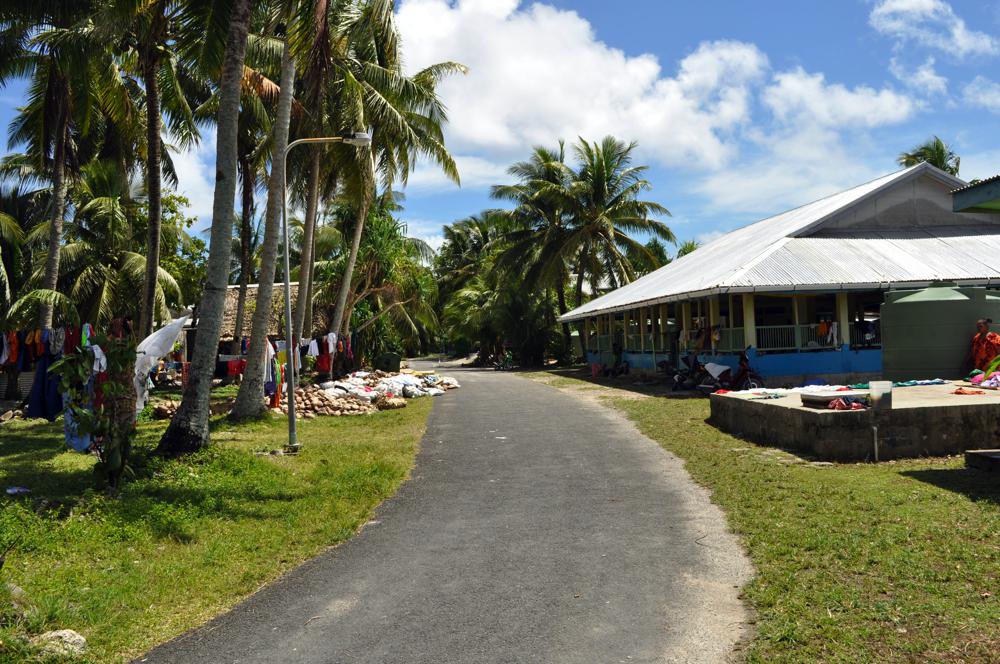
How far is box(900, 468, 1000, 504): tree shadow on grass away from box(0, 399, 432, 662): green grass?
6080mm

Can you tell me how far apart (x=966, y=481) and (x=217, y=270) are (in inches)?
380

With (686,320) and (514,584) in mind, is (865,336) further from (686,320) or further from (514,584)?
(514,584)

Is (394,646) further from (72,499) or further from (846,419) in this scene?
(846,419)

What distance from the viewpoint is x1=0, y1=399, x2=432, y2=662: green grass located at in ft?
15.7

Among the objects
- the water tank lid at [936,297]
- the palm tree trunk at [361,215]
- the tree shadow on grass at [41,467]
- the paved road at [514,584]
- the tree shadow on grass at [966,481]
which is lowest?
the paved road at [514,584]

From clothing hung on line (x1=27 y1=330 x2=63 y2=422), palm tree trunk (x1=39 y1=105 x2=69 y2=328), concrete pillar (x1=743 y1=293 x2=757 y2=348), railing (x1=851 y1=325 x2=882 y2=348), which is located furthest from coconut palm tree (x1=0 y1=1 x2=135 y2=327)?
railing (x1=851 y1=325 x2=882 y2=348)

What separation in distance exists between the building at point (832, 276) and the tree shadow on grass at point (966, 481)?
371 inches

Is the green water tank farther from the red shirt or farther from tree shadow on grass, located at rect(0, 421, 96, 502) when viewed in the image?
tree shadow on grass, located at rect(0, 421, 96, 502)

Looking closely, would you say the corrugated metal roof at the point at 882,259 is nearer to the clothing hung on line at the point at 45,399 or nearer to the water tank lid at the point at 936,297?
the water tank lid at the point at 936,297

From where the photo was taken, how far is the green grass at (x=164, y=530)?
4793 millimetres

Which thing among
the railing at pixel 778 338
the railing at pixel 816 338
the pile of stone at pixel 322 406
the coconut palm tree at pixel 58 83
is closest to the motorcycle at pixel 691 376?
the railing at pixel 778 338

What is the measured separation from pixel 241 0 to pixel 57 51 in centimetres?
714

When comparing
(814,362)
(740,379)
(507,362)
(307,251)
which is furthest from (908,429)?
(507,362)

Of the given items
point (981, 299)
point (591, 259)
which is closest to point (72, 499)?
point (981, 299)
